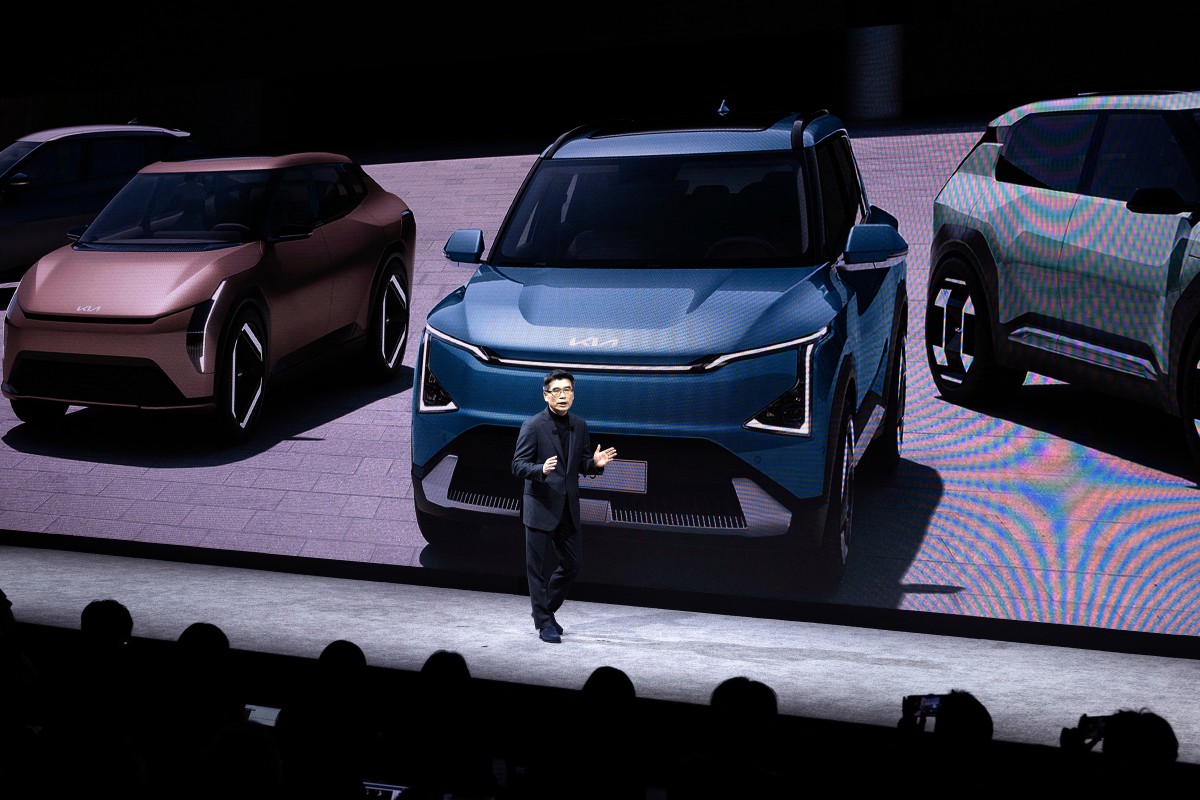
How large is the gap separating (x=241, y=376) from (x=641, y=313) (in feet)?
10.6

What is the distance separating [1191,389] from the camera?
259 inches

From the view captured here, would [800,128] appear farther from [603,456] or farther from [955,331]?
[955,331]

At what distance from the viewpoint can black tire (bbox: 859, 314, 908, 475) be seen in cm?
721

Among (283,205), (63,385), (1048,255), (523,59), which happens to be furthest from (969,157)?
(523,59)

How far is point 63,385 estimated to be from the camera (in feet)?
25.1

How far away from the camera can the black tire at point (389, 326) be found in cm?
930

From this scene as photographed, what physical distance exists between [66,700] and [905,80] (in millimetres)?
16451

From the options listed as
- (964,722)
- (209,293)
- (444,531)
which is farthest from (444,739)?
(209,293)

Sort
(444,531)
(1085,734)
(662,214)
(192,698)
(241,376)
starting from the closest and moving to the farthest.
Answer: (1085,734), (192,698), (444,531), (662,214), (241,376)

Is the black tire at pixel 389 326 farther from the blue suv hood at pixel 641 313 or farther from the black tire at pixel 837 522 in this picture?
the black tire at pixel 837 522

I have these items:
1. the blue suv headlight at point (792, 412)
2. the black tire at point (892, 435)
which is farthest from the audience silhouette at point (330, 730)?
the black tire at point (892, 435)

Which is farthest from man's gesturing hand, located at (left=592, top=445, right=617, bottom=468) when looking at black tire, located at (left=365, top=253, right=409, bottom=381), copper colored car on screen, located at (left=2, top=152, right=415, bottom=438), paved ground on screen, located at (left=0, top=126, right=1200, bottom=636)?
black tire, located at (left=365, top=253, right=409, bottom=381)

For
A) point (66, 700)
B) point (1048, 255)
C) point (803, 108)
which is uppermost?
point (66, 700)

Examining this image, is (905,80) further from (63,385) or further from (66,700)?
(66,700)
